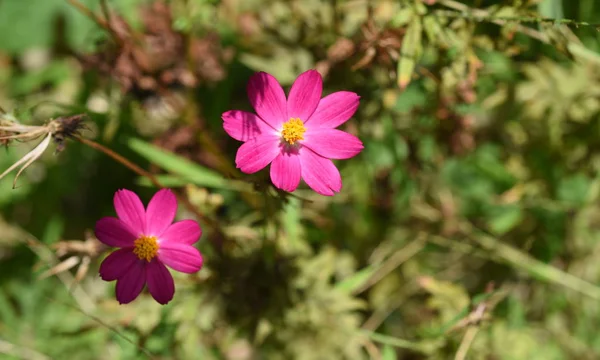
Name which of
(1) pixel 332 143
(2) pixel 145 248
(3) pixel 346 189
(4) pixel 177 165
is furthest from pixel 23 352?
(1) pixel 332 143

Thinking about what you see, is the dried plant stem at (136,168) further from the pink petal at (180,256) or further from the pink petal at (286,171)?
the pink petal at (286,171)

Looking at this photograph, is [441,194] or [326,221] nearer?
[326,221]

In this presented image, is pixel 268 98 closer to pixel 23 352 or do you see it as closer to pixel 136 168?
pixel 136 168

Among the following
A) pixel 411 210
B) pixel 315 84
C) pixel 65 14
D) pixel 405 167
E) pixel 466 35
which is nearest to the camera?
pixel 315 84

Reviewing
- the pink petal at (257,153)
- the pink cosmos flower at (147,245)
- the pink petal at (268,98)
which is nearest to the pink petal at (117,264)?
the pink cosmos flower at (147,245)

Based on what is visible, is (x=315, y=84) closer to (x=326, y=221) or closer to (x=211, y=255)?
(x=211, y=255)

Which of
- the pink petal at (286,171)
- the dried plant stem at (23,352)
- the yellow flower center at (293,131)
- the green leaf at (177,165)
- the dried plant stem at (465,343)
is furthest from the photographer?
the dried plant stem at (23,352)

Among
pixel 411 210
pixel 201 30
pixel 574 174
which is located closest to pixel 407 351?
pixel 411 210
